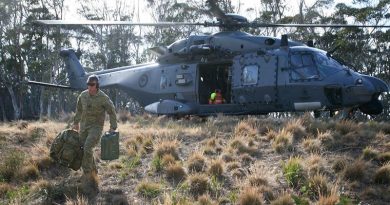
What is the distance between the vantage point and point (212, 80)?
13.9m

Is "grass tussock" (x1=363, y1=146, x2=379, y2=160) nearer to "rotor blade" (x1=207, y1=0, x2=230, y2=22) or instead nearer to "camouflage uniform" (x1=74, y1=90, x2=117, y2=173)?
"camouflage uniform" (x1=74, y1=90, x2=117, y2=173)

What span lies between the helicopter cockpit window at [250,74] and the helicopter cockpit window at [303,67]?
3.63 feet

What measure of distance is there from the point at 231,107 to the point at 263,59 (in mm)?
1722

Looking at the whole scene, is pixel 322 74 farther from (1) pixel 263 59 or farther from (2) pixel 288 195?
(2) pixel 288 195

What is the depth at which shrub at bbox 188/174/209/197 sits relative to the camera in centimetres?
614

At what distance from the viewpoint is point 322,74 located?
11.3 meters

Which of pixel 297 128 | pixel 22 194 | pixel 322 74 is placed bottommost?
pixel 22 194

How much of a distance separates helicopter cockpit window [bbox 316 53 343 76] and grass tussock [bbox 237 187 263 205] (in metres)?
6.49

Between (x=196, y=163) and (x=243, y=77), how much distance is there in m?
5.70

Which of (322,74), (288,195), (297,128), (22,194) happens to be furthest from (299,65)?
(22,194)

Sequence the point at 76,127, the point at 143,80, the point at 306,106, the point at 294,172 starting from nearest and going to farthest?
the point at 294,172, the point at 76,127, the point at 306,106, the point at 143,80

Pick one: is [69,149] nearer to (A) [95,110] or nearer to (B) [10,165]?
(A) [95,110]

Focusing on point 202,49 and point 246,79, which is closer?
point 246,79

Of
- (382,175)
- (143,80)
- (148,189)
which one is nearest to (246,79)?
(143,80)
